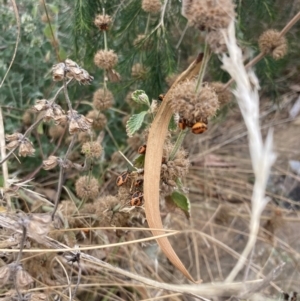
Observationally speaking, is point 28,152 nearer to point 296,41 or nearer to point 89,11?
point 89,11

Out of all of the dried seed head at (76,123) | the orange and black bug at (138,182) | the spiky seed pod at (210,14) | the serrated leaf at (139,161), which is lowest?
the orange and black bug at (138,182)

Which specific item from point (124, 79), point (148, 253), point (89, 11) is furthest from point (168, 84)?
point (148, 253)

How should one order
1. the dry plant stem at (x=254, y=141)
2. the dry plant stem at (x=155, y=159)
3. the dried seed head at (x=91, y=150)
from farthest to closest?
1. the dried seed head at (x=91, y=150)
2. the dry plant stem at (x=155, y=159)
3. the dry plant stem at (x=254, y=141)

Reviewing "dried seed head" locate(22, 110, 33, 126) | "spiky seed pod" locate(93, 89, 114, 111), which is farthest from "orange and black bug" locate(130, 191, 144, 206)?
"dried seed head" locate(22, 110, 33, 126)

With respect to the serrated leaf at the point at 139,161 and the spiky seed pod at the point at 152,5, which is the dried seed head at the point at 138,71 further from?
the serrated leaf at the point at 139,161

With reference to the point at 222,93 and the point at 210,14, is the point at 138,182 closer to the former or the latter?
the point at 210,14

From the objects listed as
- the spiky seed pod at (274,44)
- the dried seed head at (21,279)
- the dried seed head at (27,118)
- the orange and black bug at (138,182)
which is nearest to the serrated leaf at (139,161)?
the orange and black bug at (138,182)

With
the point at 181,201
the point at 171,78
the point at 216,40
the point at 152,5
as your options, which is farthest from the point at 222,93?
the point at 216,40
